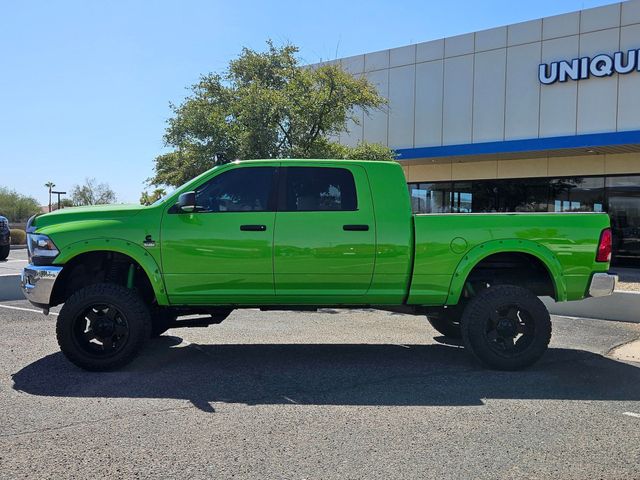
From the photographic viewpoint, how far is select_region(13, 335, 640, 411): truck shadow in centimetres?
503

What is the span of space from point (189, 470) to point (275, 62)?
13992 mm

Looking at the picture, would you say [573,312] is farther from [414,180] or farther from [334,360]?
[414,180]

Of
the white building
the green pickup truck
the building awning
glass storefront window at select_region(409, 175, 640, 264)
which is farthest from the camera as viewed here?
glass storefront window at select_region(409, 175, 640, 264)

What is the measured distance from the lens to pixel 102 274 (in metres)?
6.27

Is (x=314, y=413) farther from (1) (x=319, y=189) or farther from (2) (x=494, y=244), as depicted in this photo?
(2) (x=494, y=244)

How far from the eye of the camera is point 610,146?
15945mm

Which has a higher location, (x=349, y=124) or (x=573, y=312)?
(x=349, y=124)

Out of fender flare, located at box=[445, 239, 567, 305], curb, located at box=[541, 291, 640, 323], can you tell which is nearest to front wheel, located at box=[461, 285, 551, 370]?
fender flare, located at box=[445, 239, 567, 305]

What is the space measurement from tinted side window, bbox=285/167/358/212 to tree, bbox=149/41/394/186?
7211 mm

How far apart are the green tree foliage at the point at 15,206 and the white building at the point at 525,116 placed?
45564mm

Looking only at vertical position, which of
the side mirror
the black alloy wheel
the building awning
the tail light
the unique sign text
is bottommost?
the black alloy wheel

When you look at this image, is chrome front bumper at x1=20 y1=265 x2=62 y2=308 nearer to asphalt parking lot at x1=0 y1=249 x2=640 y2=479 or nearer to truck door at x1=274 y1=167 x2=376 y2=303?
asphalt parking lot at x1=0 y1=249 x2=640 y2=479

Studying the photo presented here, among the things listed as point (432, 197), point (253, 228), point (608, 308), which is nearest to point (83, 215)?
point (253, 228)

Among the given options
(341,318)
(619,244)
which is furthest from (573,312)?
(619,244)
